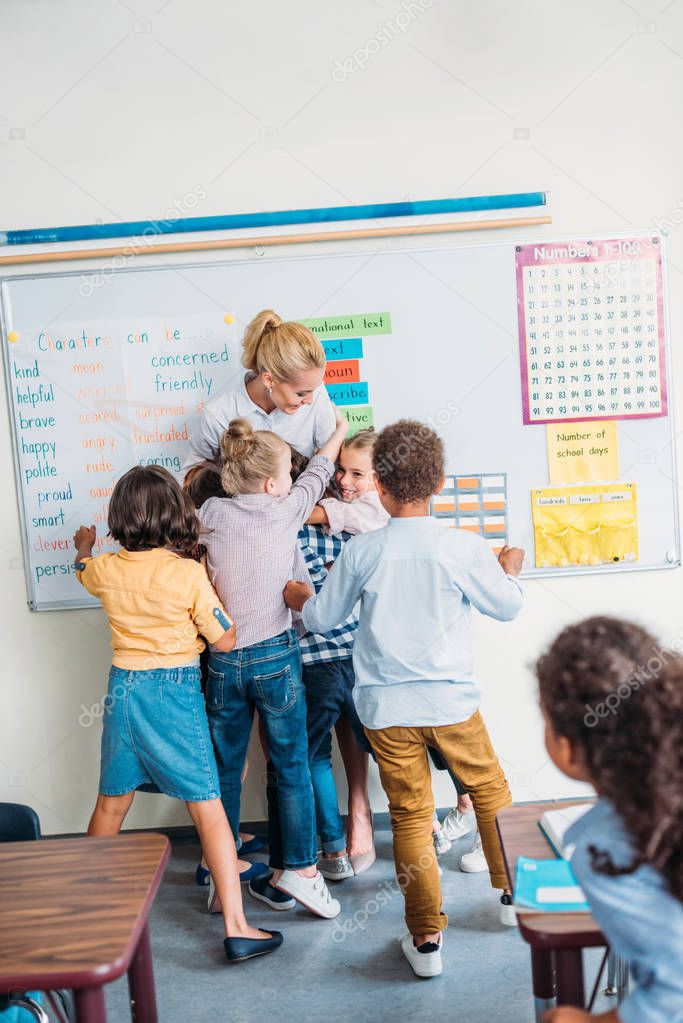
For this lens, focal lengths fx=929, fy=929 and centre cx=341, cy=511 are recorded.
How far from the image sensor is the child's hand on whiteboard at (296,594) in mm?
Answer: 2520

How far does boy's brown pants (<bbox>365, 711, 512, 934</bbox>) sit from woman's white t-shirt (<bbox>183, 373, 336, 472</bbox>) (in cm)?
101

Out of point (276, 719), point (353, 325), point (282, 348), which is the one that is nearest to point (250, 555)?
point (276, 719)

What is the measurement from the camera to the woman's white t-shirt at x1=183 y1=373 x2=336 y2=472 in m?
2.90

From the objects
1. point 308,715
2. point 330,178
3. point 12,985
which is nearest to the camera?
point 12,985

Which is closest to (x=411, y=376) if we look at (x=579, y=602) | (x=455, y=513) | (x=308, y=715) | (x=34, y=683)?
(x=455, y=513)

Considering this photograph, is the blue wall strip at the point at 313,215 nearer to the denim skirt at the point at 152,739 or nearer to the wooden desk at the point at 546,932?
the denim skirt at the point at 152,739

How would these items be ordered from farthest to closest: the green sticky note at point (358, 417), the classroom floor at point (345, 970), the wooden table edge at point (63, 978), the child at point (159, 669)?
the green sticky note at point (358, 417) < the child at point (159, 669) < the classroom floor at point (345, 970) < the wooden table edge at point (63, 978)

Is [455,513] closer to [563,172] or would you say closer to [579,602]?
[579,602]

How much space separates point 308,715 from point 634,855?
181 centimetres

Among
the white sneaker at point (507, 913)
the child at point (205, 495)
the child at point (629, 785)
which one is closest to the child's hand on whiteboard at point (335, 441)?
the child at point (205, 495)

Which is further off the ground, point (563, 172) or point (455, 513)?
point (563, 172)

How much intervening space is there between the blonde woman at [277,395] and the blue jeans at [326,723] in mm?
691

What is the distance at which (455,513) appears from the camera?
3.09m

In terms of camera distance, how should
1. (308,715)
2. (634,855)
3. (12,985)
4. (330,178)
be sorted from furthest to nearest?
(330,178), (308,715), (12,985), (634,855)
